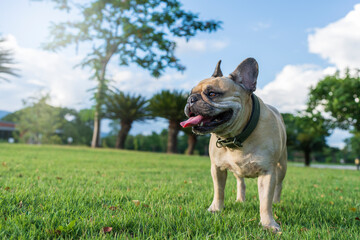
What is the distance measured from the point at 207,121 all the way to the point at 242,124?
399 mm

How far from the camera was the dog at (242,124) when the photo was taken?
108 inches

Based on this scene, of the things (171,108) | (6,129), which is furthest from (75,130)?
(171,108)

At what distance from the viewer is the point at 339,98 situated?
1966 centimetres

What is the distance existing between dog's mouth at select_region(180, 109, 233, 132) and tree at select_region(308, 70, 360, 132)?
65.1 ft

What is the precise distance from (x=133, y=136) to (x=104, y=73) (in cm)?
3549

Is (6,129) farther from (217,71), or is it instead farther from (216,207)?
(217,71)

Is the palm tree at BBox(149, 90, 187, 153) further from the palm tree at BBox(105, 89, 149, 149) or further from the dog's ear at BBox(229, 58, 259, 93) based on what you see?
the dog's ear at BBox(229, 58, 259, 93)

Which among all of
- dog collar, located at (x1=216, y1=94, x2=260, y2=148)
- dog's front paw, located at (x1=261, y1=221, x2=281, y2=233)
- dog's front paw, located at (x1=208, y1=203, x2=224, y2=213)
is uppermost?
dog collar, located at (x1=216, y1=94, x2=260, y2=148)

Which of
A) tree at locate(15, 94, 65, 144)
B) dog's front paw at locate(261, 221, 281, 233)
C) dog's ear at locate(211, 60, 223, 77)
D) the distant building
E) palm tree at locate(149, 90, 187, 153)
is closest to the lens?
dog's front paw at locate(261, 221, 281, 233)

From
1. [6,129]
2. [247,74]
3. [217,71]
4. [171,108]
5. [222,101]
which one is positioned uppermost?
[171,108]

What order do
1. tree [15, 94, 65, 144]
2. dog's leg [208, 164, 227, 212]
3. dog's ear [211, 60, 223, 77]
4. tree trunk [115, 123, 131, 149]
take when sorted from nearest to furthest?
dog's ear [211, 60, 223, 77] < dog's leg [208, 164, 227, 212] < tree trunk [115, 123, 131, 149] < tree [15, 94, 65, 144]

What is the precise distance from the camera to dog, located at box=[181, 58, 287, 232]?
9.00 ft

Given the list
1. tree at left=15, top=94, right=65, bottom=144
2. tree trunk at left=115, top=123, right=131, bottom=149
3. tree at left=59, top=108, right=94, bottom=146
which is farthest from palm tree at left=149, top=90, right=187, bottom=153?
tree at left=59, top=108, right=94, bottom=146

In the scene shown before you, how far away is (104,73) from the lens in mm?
25062
